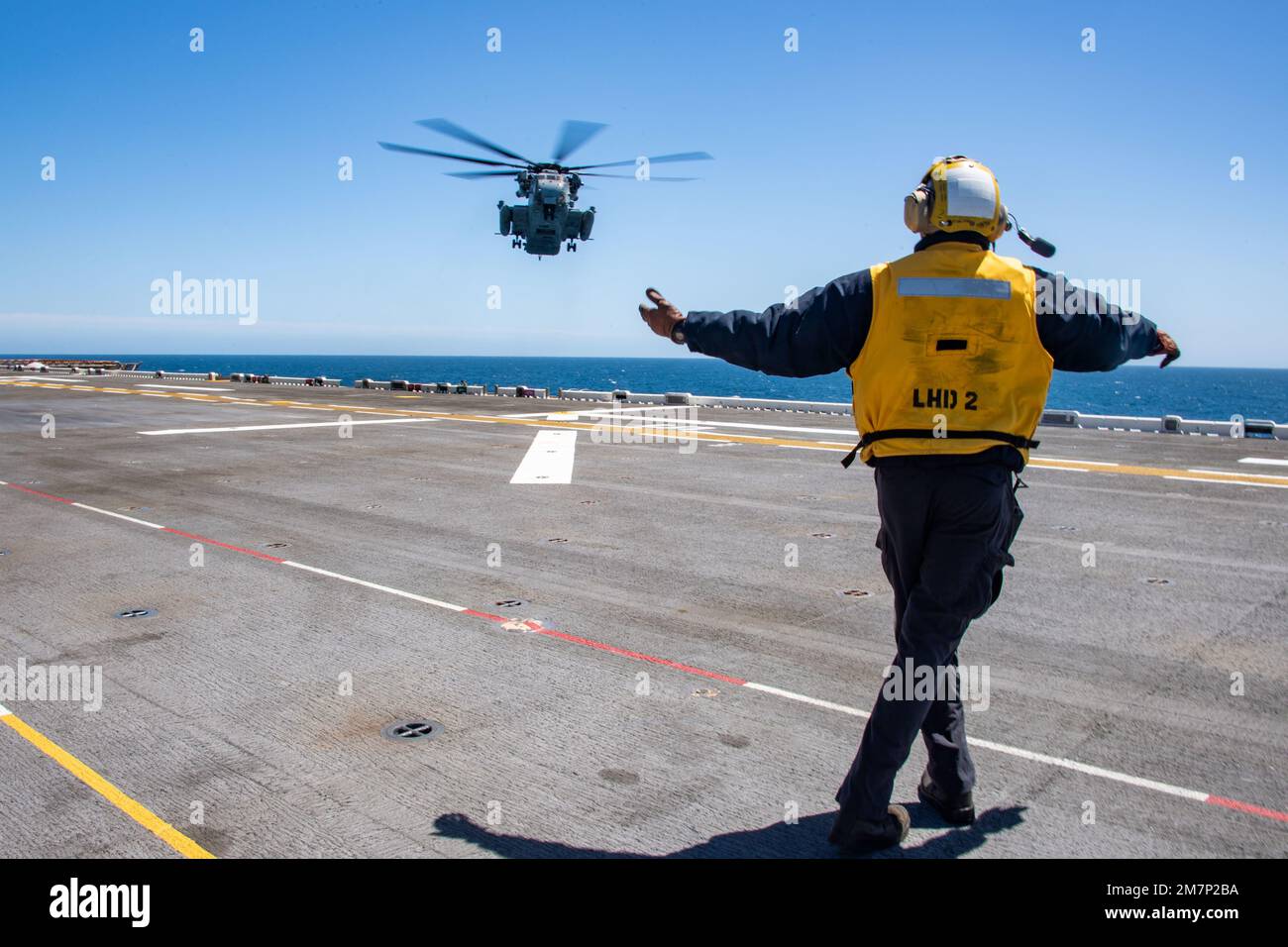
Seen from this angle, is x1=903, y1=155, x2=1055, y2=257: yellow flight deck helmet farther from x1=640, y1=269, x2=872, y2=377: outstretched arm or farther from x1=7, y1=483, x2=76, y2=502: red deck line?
x1=7, y1=483, x2=76, y2=502: red deck line

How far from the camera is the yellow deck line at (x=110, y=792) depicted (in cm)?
347

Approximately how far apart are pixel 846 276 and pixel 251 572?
6227 mm

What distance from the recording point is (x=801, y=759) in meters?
4.22

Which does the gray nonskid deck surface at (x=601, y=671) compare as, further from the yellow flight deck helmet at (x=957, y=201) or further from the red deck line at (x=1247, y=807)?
the yellow flight deck helmet at (x=957, y=201)

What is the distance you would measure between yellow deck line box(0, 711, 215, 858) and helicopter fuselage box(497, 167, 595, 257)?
62.9 ft

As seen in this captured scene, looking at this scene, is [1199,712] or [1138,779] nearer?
[1138,779]

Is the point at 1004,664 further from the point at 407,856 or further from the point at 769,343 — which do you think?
the point at 407,856

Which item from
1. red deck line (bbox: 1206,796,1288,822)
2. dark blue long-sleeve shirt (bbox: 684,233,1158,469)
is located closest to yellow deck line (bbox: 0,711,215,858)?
dark blue long-sleeve shirt (bbox: 684,233,1158,469)

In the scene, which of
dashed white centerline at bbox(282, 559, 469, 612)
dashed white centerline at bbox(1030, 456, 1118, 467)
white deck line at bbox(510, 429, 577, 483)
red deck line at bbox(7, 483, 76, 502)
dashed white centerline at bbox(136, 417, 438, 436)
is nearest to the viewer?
dashed white centerline at bbox(282, 559, 469, 612)

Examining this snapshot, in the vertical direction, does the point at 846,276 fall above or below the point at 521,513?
above

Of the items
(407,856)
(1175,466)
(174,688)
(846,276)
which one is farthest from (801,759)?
(1175,466)

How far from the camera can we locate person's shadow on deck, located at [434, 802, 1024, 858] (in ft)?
11.2

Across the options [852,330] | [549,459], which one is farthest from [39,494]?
[852,330]

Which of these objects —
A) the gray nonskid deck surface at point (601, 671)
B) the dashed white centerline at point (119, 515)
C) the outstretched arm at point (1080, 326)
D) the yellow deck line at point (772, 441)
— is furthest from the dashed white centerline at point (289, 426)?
the outstretched arm at point (1080, 326)
